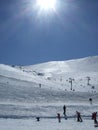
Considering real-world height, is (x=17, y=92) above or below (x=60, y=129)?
above

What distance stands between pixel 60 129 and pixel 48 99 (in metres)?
39.0

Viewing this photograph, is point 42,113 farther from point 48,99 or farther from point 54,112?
point 48,99

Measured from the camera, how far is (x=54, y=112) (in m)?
50.2

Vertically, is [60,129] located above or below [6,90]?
below

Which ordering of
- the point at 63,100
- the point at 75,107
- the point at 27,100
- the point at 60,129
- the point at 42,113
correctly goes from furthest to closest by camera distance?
1. the point at 63,100
2. the point at 27,100
3. the point at 75,107
4. the point at 42,113
5. the point at 60,129

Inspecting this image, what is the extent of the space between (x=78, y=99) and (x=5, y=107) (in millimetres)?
24020

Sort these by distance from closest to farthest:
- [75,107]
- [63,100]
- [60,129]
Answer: [60,129]
[75,107]
[63,100]

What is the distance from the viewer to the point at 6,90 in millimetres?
71250

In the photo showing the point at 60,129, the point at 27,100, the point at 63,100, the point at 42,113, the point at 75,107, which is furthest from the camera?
the point at 63,100

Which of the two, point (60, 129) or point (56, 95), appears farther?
point (56, 95)

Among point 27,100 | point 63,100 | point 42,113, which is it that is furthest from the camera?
point 63,100

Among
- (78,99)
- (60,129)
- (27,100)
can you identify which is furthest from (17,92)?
(60,129)

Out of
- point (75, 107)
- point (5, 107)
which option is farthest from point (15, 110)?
point (75, 107)

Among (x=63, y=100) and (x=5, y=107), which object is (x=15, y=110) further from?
(x=63, y=100)
